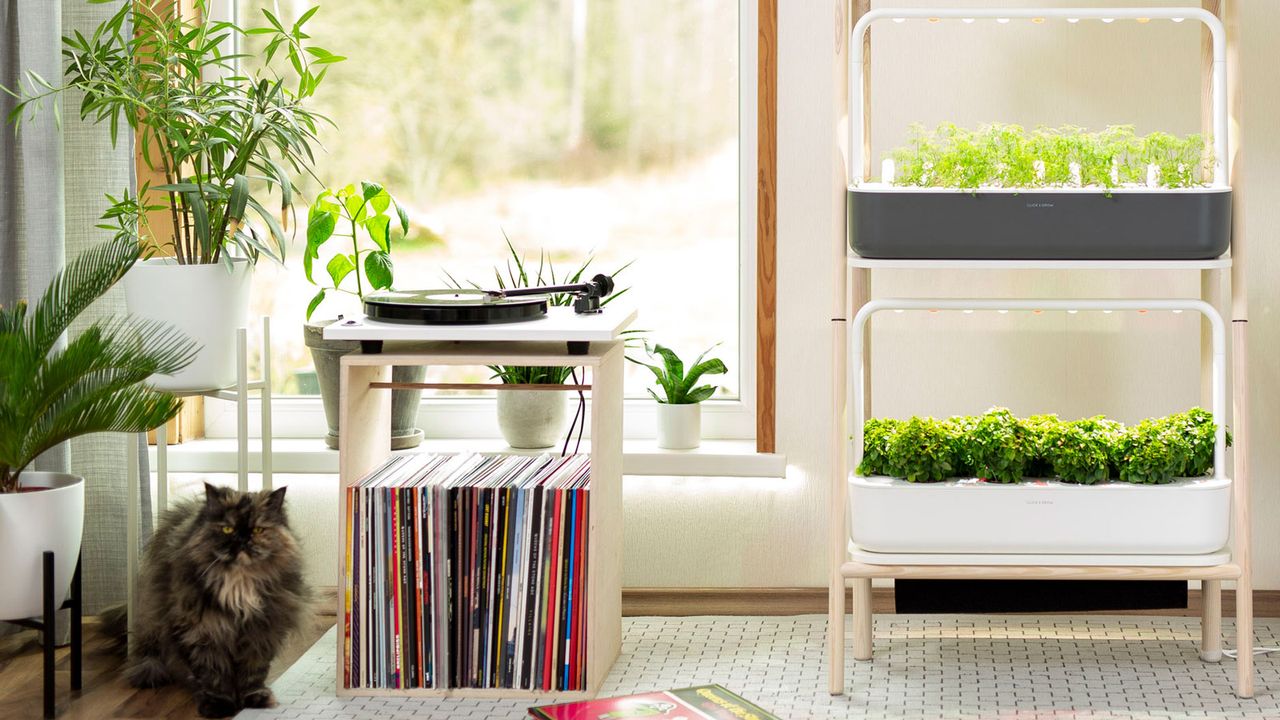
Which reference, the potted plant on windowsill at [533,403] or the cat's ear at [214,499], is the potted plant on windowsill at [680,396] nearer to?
the potted plant on windowsill at [533,403]

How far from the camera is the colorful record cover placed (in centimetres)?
198

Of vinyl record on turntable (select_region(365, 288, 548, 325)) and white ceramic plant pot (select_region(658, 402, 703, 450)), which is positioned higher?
vinyl record on turntable (select_region(365, 288, 548, 325))

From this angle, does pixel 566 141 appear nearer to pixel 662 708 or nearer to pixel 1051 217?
pixel 1051 217

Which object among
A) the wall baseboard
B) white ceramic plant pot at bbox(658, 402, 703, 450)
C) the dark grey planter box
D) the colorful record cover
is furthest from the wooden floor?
the dark grey planter box

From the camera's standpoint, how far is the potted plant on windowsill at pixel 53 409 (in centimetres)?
201

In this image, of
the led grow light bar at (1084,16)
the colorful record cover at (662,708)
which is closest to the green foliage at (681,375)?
the led grow light bar at (1084,16)

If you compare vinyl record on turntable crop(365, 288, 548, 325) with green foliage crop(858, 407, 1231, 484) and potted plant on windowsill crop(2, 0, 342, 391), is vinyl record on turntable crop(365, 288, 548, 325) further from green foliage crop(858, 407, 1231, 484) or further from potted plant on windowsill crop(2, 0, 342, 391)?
green foliage crop(858, 407, 1231, 484)

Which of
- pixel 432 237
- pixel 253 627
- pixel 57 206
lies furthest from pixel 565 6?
pixel 253 627

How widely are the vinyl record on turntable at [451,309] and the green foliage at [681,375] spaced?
1.73 feet

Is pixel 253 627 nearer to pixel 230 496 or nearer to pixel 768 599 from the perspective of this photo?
pixel 230 496

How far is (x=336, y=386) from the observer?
2.57 m

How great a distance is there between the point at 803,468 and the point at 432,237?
3.04ft

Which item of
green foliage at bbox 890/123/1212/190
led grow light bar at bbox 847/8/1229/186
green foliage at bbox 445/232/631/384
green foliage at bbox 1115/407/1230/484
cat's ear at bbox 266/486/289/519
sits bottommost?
cat's ear at bbox 266/486/289/519

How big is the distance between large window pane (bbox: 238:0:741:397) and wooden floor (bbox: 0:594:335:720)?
0.84 m
